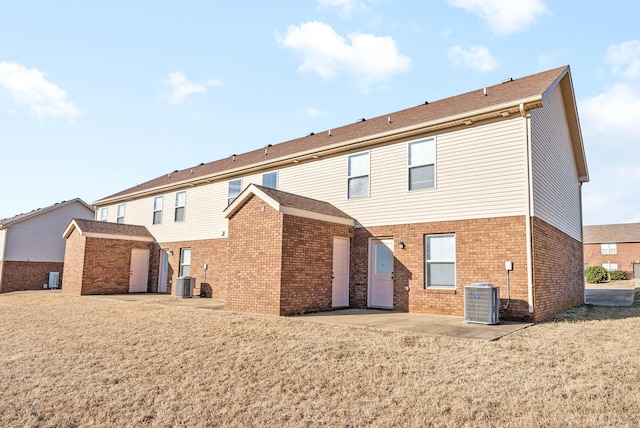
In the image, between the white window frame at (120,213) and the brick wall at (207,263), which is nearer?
the brick wall at (207,263)

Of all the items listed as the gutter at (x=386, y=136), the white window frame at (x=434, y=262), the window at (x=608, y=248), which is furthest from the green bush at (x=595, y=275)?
the gutter at (x=386, y=136)

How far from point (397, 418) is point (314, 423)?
888mm

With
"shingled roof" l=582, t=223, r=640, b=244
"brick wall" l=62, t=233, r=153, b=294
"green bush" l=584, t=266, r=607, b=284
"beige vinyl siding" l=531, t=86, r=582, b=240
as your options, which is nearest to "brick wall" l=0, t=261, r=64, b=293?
"brick wall" l=62, t=233, r=153, b=294

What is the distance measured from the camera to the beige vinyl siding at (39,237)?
25781 millimetres

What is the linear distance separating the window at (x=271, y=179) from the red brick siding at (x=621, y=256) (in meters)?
44.0

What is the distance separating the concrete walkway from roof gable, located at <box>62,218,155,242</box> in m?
13.1

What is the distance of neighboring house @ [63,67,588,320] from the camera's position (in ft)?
34.4

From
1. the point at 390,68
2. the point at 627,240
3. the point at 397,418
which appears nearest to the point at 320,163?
the point at 390,68

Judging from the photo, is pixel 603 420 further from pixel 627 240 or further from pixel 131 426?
pixel 627 240

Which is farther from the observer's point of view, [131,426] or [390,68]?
[390,68]

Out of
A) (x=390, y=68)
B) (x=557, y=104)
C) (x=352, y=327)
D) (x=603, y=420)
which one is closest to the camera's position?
(x=603, y=420)

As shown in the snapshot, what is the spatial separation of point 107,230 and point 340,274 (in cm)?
1289

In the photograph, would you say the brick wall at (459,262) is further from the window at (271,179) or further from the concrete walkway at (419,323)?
the window at (271,179)

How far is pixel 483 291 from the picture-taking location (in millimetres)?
9414
